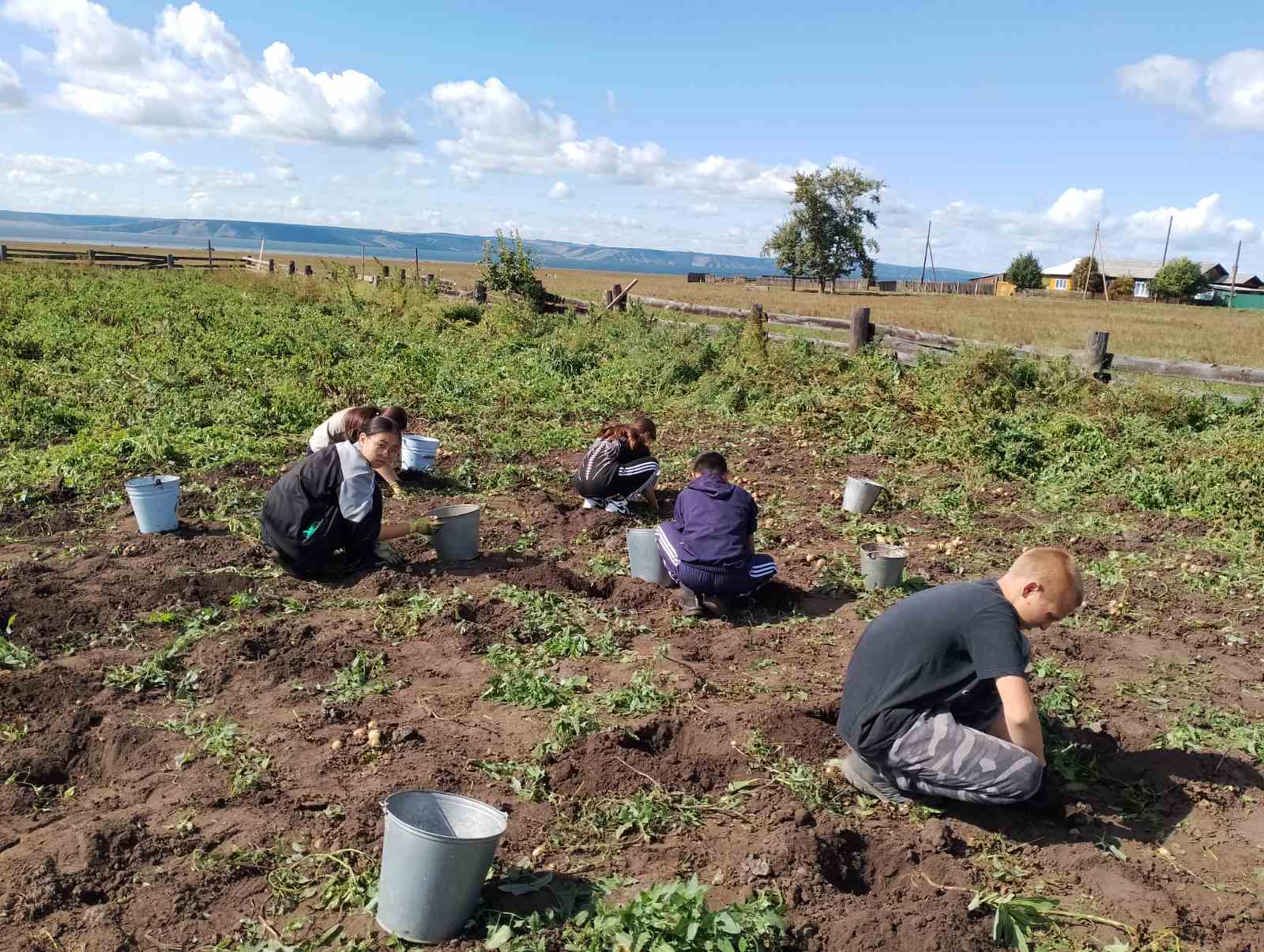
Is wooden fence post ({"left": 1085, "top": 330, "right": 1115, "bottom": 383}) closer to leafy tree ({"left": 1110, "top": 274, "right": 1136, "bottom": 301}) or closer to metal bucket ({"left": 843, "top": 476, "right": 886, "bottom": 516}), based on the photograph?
metal bucket ({"left": 843, "top": 476, "right": 886, "bottom": 516})

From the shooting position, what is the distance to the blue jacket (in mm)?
5504

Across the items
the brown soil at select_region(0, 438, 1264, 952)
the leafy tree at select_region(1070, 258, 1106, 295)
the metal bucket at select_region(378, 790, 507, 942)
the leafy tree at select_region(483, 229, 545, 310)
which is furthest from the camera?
the leafy tree at select_region(1070, 258, 1106, 295)

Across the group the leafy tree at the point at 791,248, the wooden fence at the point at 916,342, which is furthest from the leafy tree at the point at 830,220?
the wooden fence at the point at 916,342

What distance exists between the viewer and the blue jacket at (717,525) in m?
5.50

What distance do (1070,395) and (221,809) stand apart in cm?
973

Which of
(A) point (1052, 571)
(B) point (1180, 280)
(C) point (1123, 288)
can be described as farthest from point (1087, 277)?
(A) point (1052, 571)

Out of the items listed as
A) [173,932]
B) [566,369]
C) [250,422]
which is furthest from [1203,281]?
[173,932]

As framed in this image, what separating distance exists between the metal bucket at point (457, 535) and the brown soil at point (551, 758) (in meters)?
0.10

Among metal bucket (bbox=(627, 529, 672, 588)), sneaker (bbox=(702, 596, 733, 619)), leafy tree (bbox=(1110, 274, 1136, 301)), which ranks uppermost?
leafy tree (bbox=(1110, 274, 1136, 301))

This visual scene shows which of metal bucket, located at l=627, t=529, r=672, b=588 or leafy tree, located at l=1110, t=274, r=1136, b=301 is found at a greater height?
leafy tree, located at l=1110, t=274, r=1136, b=301

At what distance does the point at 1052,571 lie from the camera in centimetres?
345

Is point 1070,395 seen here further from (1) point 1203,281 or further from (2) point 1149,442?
(1) point 1203,281

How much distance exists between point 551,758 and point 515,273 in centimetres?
1774

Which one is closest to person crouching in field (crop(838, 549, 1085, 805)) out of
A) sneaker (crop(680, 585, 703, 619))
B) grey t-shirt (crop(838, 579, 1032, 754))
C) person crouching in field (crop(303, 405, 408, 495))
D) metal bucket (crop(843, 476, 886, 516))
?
grey t-shirt (crop(838, 579, 1032, 754))
